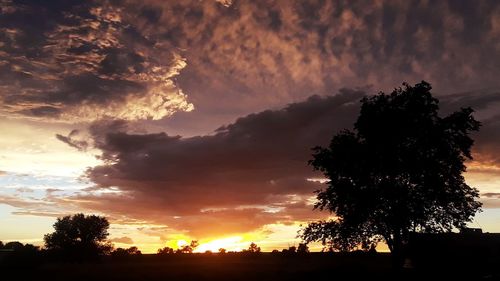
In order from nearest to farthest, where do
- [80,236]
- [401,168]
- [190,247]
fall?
[401,168] → [80,236] → [190,247]

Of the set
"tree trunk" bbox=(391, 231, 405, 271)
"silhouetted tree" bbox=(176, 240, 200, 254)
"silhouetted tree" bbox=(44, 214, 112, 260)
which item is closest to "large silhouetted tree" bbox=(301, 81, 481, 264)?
"tree trunk" bbox=(391, 231, 405, 271)

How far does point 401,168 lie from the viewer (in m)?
36.9

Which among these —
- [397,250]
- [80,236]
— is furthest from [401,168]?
[80,236]

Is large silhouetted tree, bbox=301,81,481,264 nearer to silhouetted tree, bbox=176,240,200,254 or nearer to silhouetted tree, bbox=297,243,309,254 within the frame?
silhouetted tree, bbox=297,243,309,254

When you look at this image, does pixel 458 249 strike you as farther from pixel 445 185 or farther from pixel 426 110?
pixel 426 110

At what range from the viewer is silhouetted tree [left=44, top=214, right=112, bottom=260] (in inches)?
4237

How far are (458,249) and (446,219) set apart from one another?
15277 mm

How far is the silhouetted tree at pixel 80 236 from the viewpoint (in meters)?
108

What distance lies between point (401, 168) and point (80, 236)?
96344 millimetres

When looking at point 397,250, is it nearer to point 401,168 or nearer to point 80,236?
point 401,168

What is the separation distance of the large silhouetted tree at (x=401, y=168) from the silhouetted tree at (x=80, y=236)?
8663 cm

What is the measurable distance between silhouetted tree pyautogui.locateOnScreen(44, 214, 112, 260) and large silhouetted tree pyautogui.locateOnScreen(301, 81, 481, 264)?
284ft

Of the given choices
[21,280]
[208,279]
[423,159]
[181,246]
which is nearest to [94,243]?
[21,280]

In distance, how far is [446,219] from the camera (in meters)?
36.8
